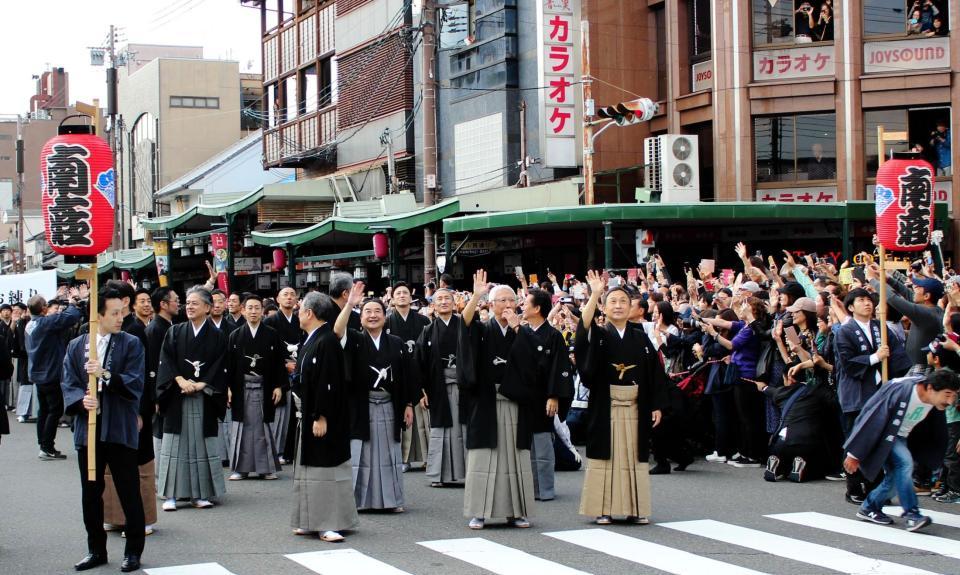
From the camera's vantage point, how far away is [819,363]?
1148 cm

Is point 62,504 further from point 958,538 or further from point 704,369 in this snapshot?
point 958,538

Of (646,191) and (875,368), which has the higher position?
(646,191)

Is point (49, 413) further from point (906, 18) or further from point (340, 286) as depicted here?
point (906, 18)

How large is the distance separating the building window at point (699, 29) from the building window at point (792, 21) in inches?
53.2

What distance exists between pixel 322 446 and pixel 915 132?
18.9 m

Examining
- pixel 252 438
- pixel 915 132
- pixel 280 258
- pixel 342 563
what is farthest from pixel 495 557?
pixel 280 258

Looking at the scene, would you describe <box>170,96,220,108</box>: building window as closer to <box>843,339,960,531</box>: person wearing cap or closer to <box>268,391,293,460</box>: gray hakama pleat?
<box>268,391,293,460</box>: gray hakama pleat

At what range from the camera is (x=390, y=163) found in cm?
3092

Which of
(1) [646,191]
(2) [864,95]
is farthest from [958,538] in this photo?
(2) [864,95]

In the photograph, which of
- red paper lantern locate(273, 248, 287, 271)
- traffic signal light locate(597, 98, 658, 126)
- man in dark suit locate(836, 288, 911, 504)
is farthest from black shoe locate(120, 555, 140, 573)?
red paper lantern locate(273, 248, 287, 271)

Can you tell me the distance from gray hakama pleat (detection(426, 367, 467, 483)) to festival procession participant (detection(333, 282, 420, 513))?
1.05 meters

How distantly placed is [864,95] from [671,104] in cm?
447

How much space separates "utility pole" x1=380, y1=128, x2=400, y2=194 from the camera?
30875 mm

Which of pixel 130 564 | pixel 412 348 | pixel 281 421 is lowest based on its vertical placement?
pixel 130 564
